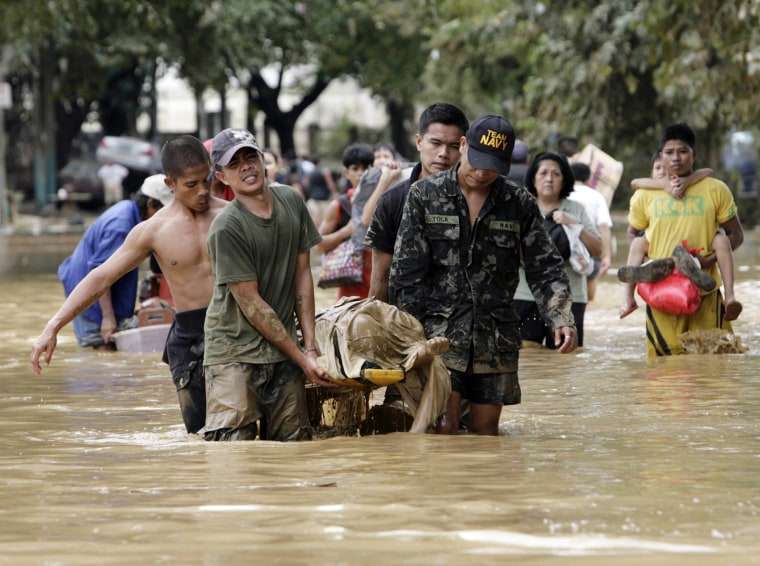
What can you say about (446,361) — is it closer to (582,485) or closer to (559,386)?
(582,485)

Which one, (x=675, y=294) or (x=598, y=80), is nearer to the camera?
(x=675, y=294)

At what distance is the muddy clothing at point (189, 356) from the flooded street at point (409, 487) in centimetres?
25

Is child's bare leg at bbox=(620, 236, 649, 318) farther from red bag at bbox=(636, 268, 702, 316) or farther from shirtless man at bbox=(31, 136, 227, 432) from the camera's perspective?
shirtless man at bbox=(31, 136, 227, 432)

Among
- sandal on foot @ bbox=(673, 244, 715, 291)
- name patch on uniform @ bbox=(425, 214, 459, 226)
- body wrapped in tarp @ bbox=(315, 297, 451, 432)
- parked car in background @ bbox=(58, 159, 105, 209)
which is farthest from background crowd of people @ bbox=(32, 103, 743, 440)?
parked car in background @ bbox=(58, 159, 105, 209)

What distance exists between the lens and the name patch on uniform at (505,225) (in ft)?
22.8

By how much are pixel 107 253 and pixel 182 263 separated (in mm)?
4929

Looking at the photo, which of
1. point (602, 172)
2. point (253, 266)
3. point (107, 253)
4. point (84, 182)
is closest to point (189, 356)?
point (253, 266)

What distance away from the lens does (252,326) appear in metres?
6.79

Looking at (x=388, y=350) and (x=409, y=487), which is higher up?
(x=388, y=350)

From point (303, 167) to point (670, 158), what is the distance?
70.4 feet

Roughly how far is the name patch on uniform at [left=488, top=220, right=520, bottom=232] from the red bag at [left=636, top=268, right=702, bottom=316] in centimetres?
324

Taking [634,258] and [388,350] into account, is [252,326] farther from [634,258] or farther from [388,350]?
[634,258]

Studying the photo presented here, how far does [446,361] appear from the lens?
698 centimetres

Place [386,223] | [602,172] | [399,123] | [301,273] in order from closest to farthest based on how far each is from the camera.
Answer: [301,273] < [386,223] < [602,172] < [399,123]
